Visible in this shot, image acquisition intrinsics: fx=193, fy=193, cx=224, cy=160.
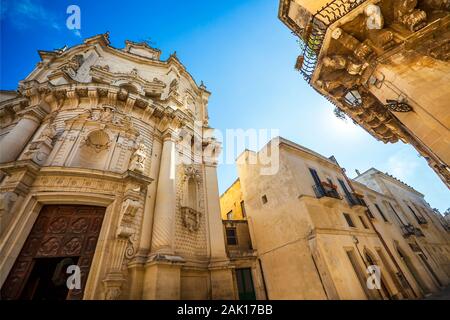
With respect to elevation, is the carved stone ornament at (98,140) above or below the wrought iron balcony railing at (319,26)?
below

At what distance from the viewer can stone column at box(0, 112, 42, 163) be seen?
7496mm

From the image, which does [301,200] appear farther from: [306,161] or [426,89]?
[426,89]

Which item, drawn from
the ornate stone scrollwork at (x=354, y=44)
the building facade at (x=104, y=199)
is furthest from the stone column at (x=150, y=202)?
the ornate stone scrollwork at (x=354, y=44)

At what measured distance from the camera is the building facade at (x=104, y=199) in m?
5.94

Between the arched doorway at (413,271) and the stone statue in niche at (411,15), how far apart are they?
19773 millimetres

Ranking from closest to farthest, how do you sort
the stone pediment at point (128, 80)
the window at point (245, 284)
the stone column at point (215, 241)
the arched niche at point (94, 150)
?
1. the stone column at point (215, 241)
2. the arched niche at point (94, 150)
3. the window at point (245, 284)
4. the stone pediment at point (128, 80)

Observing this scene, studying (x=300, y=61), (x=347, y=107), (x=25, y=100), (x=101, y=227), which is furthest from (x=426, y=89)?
(x=25, y=100)

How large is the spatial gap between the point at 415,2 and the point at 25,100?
51.8 feet

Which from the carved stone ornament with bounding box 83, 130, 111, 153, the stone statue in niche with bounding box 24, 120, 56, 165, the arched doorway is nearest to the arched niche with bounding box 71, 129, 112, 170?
the carved stone ornament with bounding box 83, 130, 111, 153

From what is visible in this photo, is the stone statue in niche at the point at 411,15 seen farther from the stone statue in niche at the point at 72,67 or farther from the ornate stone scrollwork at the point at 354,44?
the stone statue in niche at the point at 72,67

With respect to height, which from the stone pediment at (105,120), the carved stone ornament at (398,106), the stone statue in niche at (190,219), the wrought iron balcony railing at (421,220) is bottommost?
the stone statue in niche at (190,219)

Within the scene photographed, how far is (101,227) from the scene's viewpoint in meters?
6.80

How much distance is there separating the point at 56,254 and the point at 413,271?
2553 cm

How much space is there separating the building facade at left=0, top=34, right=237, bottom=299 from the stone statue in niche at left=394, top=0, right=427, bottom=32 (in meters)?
9.51
